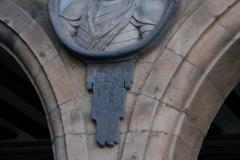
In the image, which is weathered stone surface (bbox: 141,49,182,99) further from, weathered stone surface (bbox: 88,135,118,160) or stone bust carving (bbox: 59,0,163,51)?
weathered stone surface (bbox: 88,135,118,160)

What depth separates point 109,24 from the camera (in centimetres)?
539

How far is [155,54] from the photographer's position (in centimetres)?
525

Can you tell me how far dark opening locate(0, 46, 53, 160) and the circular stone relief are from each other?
67.3 inches

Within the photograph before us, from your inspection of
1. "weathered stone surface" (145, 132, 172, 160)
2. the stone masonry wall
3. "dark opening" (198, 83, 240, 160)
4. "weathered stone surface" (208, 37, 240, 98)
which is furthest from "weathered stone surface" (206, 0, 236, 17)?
"dark opening" (198, 83, 240, 160)

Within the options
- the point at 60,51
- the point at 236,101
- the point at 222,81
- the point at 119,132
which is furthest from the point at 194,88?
the point at 236,101

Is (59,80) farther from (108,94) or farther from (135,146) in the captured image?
(135,146)

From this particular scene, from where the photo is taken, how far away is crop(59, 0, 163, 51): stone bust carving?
209 inches

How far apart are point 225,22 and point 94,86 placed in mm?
1003

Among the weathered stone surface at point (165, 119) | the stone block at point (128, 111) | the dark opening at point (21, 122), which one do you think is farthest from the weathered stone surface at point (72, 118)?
the dark opening at point (21, 122)

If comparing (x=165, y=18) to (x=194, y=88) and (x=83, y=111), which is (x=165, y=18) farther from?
(x=83, y=111)

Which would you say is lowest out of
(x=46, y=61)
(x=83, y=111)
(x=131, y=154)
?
(x=131, y=154)

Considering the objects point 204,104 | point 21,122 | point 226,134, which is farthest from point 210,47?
point 21,122

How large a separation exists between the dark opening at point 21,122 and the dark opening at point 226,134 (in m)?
1.68

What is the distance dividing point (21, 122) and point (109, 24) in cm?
285
